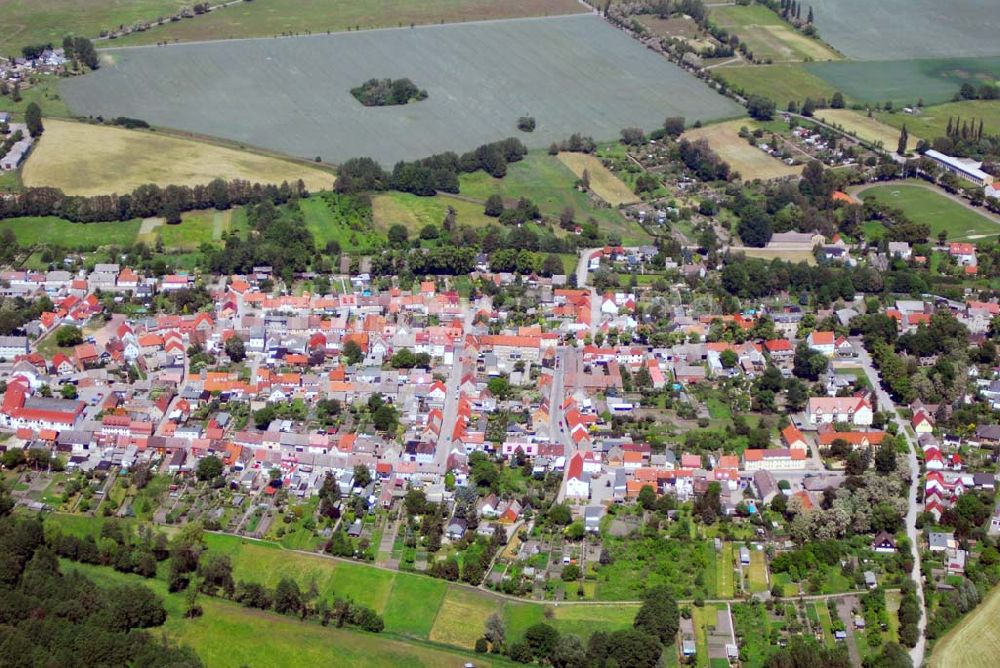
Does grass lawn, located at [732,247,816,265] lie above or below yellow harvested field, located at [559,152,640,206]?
below

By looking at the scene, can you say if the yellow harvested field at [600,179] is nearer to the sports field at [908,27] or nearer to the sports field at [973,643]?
the sports field at [908,27]

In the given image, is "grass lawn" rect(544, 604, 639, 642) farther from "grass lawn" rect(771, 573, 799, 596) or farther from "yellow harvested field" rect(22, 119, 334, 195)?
"yellow harvested field" rect(22, 119, 334, 195)

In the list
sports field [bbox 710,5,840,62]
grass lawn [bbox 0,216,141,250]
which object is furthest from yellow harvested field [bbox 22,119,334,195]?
sports field [bbox 710,5,840,62]

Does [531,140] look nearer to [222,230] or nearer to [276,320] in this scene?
[222,230]

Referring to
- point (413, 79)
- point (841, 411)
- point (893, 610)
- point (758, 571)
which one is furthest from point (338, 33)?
point (893, 610)

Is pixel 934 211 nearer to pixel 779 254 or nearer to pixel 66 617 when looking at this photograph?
pixel 779 254

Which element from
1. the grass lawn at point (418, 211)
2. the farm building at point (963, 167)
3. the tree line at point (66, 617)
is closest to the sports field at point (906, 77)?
the farm building at point (963, 167)

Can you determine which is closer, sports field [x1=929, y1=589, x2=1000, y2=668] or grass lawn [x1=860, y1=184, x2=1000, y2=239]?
sports field [x1=929, y1=589, x2=1000, y2=668]
